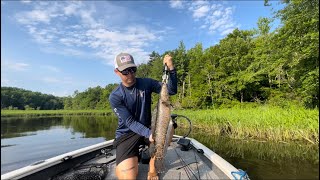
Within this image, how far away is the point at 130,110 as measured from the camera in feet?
13.4

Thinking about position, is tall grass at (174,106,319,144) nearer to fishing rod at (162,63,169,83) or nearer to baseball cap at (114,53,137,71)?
fishing rod at (162,63,169,83)

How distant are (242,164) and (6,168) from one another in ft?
28.2

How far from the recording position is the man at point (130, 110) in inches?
151

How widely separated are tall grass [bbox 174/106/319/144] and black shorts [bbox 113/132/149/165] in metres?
5.12

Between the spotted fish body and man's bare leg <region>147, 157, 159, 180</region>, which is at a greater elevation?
the spotted fish body

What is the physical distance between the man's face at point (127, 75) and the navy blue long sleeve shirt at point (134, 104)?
0.09m

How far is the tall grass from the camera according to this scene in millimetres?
9688

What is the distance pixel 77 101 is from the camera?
126 m

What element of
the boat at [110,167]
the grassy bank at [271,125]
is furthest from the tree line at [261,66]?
the boat at [110,167]

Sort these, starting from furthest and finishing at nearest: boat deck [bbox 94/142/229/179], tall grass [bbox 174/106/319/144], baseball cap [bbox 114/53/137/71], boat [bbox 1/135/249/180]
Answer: tall grass [bbox 174/106/319/144] → boat deck [bbox 94/142/229/179] → boat [bbox 1/135/249/180] → baseball cap [bbox 114/53/137/71]

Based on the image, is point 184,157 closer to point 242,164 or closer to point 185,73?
point 242,164

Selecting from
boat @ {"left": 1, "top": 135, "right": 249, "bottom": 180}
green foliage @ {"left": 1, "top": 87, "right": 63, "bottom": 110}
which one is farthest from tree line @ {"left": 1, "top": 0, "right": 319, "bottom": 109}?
green foliage @ {"left": 1, "top": 87, "right": 63, "bottom": 110}

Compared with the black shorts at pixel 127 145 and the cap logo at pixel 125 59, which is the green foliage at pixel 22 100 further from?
the cap logo at pixel 125 59

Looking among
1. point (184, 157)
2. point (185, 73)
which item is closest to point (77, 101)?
point (185, 73)
